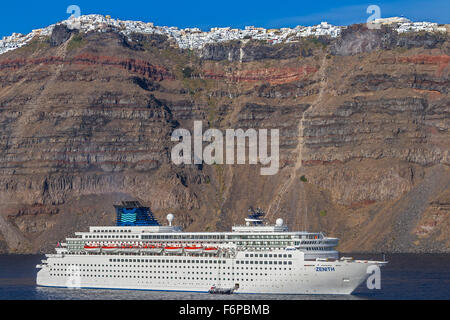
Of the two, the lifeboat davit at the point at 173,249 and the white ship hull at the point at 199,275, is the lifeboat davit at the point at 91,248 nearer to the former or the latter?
→ the white ship hull at the point at 199,275

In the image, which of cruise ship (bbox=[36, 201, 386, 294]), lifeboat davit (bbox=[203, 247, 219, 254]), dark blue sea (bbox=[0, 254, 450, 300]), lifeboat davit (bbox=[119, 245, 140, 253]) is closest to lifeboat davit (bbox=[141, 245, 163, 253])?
cruise ship (bbox=[36, 201, 386, 294])

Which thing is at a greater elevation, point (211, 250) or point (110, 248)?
point (110, 248)

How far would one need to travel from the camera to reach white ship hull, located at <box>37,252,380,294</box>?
104m

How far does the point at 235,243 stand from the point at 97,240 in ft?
56.7

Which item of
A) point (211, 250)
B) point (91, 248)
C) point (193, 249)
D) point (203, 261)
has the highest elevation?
point (91, 248)

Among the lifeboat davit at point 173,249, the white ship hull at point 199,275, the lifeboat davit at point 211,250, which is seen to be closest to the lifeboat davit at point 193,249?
the lifeboat davit at point 211,250

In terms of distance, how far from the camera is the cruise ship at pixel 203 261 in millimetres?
104750

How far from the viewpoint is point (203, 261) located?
109250 mm

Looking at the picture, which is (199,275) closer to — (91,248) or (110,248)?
(110,248)

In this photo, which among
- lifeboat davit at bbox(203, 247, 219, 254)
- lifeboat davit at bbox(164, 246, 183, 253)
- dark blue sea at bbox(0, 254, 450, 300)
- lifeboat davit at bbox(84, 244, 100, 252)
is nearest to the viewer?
dark blue sea at bbox(0, 254, 450, 300)

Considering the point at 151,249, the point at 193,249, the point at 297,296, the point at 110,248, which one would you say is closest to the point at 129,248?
the point at 110,248

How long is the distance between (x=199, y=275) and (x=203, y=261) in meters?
1.53

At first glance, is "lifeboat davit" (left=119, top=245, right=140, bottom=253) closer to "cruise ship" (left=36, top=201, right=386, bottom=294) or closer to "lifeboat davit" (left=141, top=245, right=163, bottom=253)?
"cruise ship" (left=36, top=201, right=386, bottom=294)
